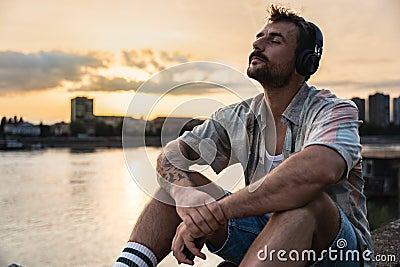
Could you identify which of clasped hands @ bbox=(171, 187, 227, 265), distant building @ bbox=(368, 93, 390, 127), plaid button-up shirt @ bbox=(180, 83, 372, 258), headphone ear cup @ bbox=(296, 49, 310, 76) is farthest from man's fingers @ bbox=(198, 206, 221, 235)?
distant building @ bbox=(368, 93, 390, 127)

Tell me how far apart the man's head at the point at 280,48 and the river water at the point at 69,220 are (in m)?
0.41

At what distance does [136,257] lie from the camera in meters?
1.30

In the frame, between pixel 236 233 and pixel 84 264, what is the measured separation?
7.25m

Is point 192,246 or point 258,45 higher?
point 258,45

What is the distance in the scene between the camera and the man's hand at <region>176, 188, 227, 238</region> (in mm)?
1198

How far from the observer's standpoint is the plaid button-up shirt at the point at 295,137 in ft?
3.92

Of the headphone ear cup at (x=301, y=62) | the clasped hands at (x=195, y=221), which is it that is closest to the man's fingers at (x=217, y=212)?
the clasped hands at (x=195, y=221)

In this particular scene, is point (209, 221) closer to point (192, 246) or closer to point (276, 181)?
point (192, 246)

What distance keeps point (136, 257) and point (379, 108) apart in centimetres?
4499

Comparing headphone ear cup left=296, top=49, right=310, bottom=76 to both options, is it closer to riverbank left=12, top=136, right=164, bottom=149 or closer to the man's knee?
the man's knee

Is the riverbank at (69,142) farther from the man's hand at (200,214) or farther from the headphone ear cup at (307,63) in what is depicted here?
the man's hand at (200,214)

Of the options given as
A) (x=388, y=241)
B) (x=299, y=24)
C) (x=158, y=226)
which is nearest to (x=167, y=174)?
(x=158, y=226)

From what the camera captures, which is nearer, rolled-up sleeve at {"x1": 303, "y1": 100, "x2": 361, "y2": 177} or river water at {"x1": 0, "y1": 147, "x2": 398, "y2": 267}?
rolled-up sleeve at {"x1": 303, "y1": 100, "x2": 361, "y2": 177}

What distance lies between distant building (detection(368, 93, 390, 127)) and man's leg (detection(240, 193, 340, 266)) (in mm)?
44063
